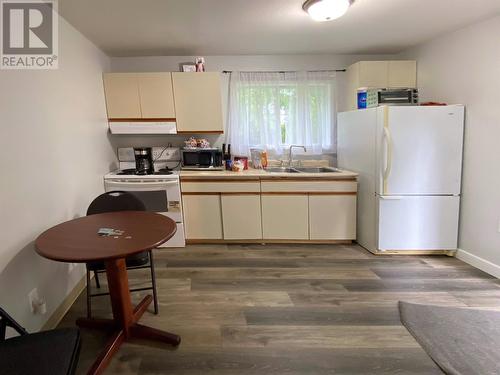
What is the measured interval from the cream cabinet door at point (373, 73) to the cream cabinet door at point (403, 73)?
2.7 inches

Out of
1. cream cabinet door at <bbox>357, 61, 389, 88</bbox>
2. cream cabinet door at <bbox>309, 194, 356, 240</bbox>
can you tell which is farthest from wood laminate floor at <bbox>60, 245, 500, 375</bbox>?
cream cabinet door at <bbox>357, 61, 389, 88</bbox>

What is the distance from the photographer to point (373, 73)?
3.48 m

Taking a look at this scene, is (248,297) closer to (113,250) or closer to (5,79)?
(113,250)

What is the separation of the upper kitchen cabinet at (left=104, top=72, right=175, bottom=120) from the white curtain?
81 centimetres

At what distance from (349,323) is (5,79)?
263 cm

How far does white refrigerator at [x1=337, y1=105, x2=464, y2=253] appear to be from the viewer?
2887mm

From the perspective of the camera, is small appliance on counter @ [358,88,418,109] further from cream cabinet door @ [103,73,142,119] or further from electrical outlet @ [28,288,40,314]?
electrical outlet @ [28,288,40,314]

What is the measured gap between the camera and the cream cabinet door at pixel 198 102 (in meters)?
3.40

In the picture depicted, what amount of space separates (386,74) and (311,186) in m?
1.60

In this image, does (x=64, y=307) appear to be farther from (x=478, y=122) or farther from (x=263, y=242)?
(x=478, y=122)

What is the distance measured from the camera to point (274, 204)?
3.41 metres

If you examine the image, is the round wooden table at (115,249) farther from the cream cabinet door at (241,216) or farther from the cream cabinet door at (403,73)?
the cream cabinet door at (403,73)

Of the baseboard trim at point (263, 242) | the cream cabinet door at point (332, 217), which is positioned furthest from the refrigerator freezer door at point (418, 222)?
the baseboard trim at point (263, 242)

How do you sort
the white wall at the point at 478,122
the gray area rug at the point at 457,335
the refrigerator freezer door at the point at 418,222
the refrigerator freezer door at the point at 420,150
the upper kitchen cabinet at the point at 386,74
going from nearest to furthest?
the gray area rug at the point at 457,335 < the white wall at the point at 478,122 < the refrigerator freezer door at the point at 420,150 < the refrigerator freezer door at the point at 418,222 < the upper kitchen cabinet at the point at 386,74
